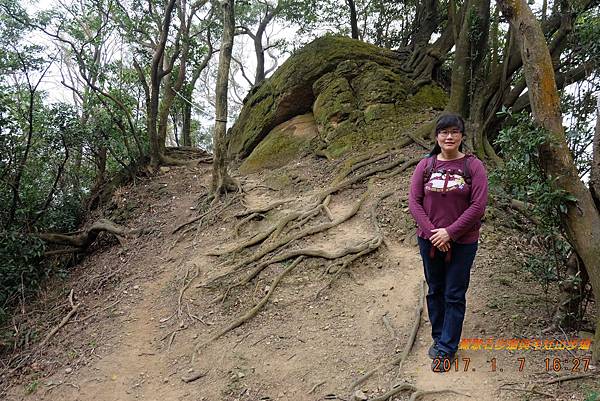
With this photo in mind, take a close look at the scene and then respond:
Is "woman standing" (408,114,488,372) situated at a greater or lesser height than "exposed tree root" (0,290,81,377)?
greater

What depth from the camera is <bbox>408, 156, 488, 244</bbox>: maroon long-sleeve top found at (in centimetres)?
284

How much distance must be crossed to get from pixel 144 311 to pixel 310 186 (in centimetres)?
364

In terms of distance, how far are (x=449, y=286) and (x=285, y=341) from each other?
1937 millimetres

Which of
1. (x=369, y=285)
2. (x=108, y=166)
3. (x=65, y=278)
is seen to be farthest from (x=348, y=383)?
(x=108, y=166)

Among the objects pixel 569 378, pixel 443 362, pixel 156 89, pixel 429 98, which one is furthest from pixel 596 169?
pixel 156 89

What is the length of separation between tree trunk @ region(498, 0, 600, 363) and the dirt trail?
88 cm

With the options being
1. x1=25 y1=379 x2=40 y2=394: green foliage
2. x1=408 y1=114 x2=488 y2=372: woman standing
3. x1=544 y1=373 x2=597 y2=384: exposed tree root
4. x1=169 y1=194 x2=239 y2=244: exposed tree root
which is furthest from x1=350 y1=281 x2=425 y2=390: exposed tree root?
x1=169 y1=194 x2=239 y2=244: exposed tree root

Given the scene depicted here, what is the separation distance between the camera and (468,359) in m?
3.22

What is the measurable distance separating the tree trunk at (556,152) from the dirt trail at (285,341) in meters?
0.88

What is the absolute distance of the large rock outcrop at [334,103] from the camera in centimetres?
895

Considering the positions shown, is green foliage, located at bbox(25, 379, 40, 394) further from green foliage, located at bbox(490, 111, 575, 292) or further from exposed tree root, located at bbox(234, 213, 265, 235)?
green foliage, located at bbox(490, 111, 575, 292)

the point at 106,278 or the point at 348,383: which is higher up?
the point at 106,278

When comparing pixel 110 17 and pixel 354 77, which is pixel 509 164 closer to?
pixel 354 77

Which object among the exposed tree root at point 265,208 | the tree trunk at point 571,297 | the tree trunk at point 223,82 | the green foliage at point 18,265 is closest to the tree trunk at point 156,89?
the tree trunk at point 223,82
